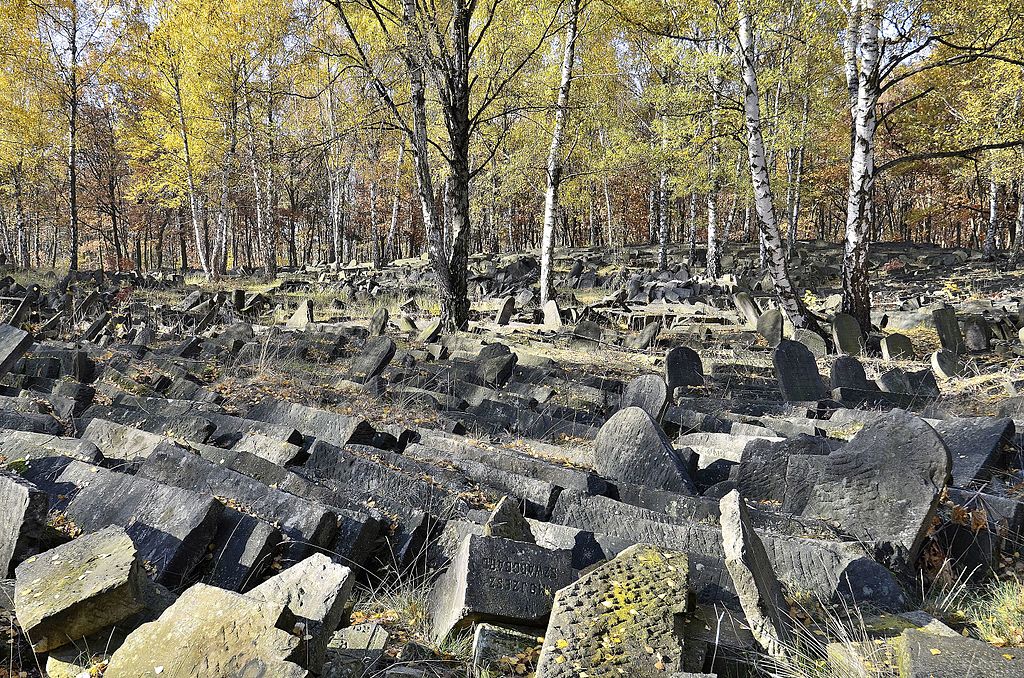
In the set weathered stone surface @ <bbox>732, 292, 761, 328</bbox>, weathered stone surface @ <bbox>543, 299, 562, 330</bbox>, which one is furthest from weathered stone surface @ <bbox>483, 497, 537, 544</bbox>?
weathered stone surface @ <bbox>732, 292, 761, 328</bbox>

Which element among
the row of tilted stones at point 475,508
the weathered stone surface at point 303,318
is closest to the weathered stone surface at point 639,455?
the row of tilted stones at point 475,508

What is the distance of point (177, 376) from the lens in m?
7.74

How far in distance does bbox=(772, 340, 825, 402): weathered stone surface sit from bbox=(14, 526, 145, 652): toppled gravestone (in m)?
6.29

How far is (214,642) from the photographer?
2.25 metres

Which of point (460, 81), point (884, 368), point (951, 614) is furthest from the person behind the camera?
point (460, 81)

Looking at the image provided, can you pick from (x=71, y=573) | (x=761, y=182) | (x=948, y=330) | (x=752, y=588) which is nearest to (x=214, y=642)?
(x=71, y=573)

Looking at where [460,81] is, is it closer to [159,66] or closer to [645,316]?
[645,316]

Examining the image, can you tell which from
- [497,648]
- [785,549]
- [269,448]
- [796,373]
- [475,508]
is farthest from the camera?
[796,373]

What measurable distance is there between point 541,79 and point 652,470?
17596mm

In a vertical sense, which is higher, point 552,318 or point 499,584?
point 552,318

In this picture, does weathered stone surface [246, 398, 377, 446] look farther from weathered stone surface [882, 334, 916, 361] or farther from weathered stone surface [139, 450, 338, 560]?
weathered stone surface [882, 334, 916, 361]

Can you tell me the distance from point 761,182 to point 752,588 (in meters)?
9.98

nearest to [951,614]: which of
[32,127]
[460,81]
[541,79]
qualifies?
[460,81]

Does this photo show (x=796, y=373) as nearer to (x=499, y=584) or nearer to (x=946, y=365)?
(x=946, y=365)
